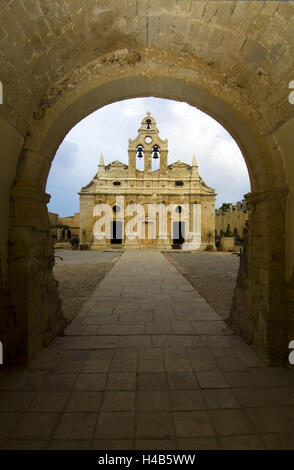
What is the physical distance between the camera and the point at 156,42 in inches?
104

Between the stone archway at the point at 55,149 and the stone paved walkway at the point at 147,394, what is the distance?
0.43 metres

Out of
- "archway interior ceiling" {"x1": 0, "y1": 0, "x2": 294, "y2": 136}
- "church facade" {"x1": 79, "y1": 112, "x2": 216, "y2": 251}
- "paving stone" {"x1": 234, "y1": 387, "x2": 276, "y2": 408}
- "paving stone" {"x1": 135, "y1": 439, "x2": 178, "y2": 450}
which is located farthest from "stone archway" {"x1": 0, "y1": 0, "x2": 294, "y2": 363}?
"church facade" {"x1": 79, "y1": 112, "x2": 216, "y2": 251}

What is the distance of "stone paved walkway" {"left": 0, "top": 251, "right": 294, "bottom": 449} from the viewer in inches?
69.2

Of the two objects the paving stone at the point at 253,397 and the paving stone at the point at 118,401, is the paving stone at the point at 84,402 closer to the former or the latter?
the paving stone at the point at 118,401

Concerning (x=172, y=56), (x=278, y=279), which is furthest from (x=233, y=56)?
(x=278, y=279)

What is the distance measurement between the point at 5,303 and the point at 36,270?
0.48 m

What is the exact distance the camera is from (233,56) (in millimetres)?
2607

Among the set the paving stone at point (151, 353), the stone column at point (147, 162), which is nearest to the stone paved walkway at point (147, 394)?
the paving stone at point (151, 353)

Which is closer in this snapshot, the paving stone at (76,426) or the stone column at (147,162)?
the paving stone at (76,426)

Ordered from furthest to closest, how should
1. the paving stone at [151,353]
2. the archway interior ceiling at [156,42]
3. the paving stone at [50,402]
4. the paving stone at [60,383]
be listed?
1. the paving stone at [151,353]
2. the paving stone at [60,383]
3. the archway interior ceiling at [156,42]
4. the paving stone at [50,402]

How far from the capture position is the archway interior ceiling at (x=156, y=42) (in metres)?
2.17

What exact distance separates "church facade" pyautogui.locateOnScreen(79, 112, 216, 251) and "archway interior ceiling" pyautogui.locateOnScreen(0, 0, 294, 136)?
21.8 meters

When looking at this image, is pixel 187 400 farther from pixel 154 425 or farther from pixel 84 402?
pixel 84 402

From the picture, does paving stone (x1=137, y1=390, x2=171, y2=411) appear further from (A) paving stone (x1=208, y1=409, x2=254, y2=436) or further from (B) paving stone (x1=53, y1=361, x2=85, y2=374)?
(B) paving stone (x1=53, y1=361, x2=85, y2=374)
